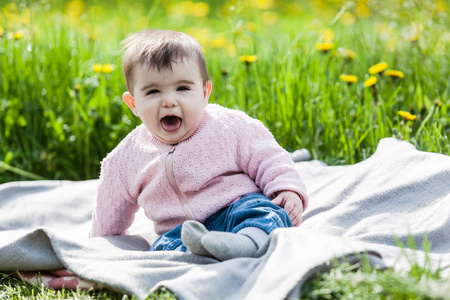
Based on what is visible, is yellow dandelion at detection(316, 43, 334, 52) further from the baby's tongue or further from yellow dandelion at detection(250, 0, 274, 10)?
the baby's tongue

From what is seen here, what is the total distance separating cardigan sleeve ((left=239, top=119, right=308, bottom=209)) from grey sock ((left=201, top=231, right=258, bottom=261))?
0.85 ft

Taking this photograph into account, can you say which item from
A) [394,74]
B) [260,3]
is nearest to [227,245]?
[394,74]

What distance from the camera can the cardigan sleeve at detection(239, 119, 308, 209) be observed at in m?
1.92

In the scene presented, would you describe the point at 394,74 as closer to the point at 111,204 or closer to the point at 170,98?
the point at 170,98

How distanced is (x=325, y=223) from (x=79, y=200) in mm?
1200

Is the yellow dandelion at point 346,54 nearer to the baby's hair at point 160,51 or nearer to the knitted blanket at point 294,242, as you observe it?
the knitted blanket at point 294,242

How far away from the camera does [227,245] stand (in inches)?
65.3

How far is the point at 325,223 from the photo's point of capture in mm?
2012

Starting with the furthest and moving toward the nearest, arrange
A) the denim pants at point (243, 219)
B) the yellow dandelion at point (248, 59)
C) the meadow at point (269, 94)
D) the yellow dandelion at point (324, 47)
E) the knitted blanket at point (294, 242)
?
the yellow dandelion at point (324, 47) → the yellow dandelion at point (248, 59) → the meadow at point (269, 94) → the denim pants at point (243, 219) → the knitted blanket at point (294, 242)

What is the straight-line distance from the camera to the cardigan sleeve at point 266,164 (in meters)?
1.92

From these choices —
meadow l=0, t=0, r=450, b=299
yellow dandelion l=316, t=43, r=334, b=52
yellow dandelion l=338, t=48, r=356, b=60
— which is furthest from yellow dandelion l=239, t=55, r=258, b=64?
yellow dandelion l=338, t=48, r=356, b=60

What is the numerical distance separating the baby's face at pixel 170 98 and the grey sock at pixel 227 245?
1.42 feet

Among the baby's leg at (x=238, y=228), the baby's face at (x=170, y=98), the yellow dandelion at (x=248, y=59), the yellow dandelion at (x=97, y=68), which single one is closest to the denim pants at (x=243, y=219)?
the baby's leg at (x=238, y=228)

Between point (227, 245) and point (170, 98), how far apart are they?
507mm
